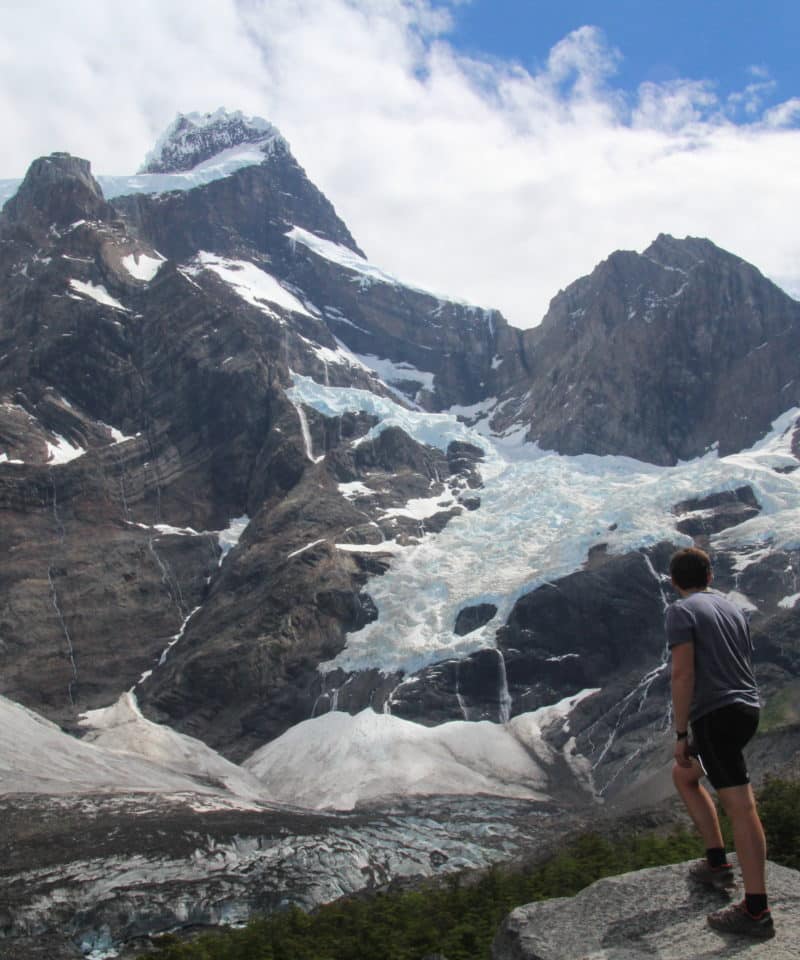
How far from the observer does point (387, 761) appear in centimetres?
13088

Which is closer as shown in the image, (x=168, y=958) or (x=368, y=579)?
(x=168, y=958)

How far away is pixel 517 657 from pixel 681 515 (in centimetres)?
4080

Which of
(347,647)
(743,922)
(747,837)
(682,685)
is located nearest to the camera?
(747,837)

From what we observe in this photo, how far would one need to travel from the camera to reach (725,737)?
431 inches

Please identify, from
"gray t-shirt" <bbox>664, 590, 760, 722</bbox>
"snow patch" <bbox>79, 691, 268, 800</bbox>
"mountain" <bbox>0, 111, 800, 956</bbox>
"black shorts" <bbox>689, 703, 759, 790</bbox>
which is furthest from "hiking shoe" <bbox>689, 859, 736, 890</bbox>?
"snow patch" <bbox>79, 691, 268, 800</bbox>

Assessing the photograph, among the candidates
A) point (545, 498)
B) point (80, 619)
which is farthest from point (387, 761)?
point (545, 498)

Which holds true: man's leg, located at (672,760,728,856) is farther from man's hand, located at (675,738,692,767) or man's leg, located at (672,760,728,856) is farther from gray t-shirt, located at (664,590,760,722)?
gray t-shirt, located at (664,590,760,722)

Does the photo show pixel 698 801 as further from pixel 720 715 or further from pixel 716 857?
pixel 720 715

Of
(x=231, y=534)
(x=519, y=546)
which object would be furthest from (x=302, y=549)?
(x=519, y=546)

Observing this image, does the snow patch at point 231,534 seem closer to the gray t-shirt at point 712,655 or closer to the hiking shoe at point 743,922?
the gray t-shirt at point 712,655

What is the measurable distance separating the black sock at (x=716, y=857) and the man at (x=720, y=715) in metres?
0.27

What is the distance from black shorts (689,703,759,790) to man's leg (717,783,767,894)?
0.17m

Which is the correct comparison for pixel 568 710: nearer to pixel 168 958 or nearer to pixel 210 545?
pixel 210 545

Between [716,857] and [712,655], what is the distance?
95.7 inches
